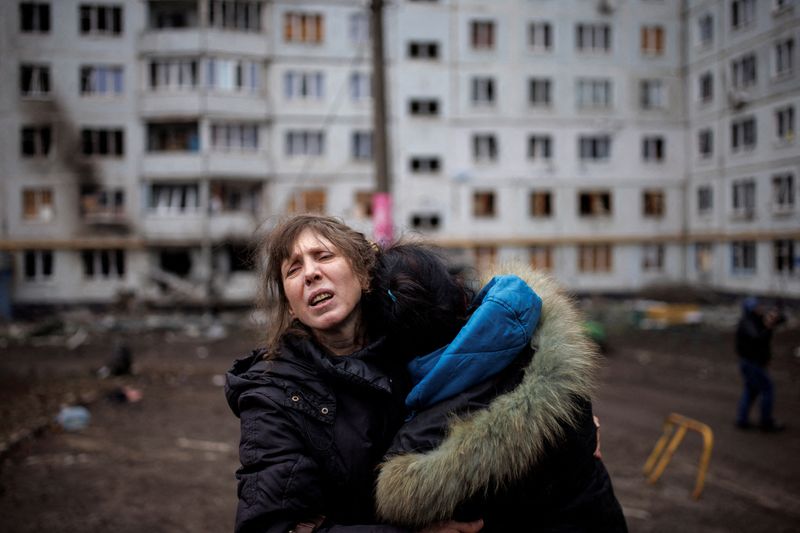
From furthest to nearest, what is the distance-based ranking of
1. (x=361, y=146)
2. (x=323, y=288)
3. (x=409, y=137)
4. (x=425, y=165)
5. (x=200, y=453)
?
(x=425, y=165)
(x=361, y=146)
(x=409, y=137)
(x=200, y=453)
(x=323, y=288)

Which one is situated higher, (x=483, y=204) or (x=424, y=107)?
(x=424, y=107)

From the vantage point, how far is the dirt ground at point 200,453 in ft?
19.7

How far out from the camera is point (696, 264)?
1205 inches

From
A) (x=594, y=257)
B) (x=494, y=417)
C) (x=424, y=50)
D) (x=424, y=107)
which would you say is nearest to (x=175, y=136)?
(x=424, y=107)

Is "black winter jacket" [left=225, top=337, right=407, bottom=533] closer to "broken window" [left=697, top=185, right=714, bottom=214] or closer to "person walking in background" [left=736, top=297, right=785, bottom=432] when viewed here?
"person walking in background" [left=736, top=297, right=785, bottom=432]

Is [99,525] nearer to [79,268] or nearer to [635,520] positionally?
[635,520]

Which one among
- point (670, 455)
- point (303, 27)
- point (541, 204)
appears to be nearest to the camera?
point (670, 455)

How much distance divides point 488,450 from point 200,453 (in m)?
7.33

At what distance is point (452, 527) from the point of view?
71.2 inches

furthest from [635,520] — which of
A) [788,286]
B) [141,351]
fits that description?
[788,286]

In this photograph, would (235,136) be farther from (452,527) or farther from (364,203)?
(452,527)

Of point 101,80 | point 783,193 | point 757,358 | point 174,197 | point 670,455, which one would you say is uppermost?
point 101,80

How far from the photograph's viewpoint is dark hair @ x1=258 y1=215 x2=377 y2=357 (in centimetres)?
228

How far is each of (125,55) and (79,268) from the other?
10310mm
